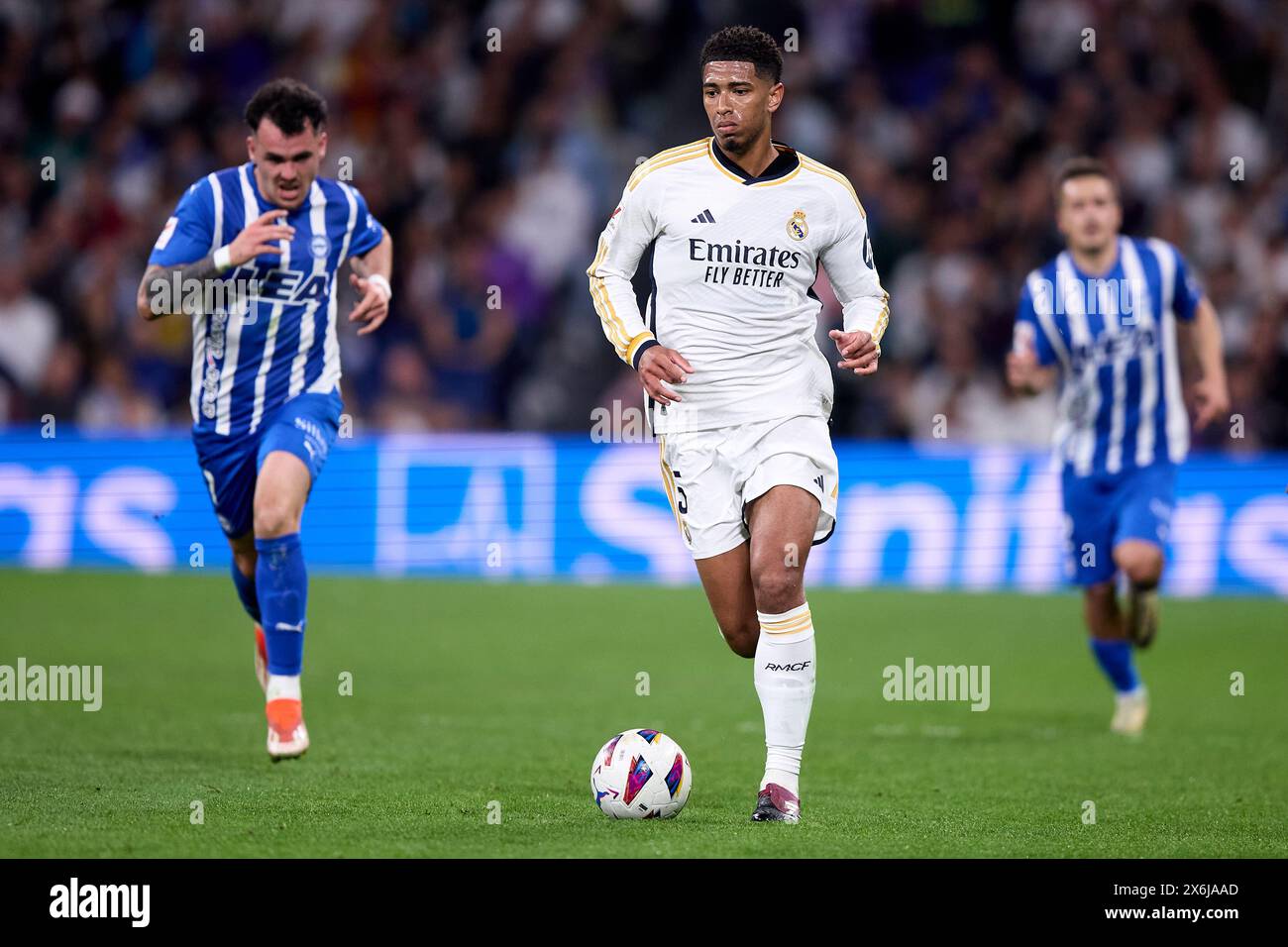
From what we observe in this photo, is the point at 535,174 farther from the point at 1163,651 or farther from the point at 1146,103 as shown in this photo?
the point at 1163,651

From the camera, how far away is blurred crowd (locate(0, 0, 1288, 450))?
17906 millimetres

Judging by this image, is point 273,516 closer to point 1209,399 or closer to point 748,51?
point 748,51

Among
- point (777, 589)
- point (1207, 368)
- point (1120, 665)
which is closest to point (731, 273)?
point (777, 589)

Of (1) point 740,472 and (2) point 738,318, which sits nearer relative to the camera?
(1) point 740,472

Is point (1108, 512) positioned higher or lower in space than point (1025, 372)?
lower

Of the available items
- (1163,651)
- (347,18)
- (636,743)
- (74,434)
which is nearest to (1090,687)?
(1163,651)

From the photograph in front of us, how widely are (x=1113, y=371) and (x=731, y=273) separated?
154 inches

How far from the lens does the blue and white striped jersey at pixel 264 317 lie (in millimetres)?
8258

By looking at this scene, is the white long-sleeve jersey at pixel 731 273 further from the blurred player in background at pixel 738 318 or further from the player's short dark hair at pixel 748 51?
the player's short dark hair at pixel 748 51

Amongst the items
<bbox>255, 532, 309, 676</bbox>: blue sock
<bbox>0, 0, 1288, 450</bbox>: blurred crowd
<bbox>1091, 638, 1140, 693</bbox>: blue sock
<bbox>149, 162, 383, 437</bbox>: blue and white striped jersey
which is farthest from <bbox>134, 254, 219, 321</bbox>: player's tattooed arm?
<bbox>0, 0, 1288, 450</bbox>: blurred crowd

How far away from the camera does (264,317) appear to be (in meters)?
8.34

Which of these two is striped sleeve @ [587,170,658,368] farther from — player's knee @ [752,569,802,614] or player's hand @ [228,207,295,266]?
player's hand @ [228,207,295,266]

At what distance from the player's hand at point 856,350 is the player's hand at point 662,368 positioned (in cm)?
55

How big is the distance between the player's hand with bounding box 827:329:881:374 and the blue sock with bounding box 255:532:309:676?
2545mm
